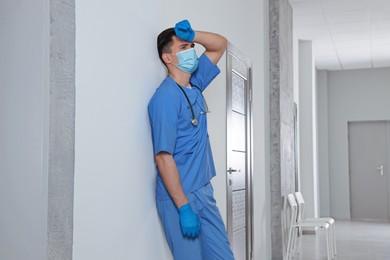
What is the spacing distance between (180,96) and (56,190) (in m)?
0.96

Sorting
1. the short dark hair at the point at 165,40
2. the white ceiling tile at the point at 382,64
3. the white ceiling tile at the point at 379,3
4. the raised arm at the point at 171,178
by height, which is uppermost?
the white ceiling tile at the point at 379,3

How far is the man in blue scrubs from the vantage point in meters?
2.46

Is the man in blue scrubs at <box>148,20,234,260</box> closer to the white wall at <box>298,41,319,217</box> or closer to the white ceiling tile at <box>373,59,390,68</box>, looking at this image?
the white wall at <box>298,41,319,217</box>

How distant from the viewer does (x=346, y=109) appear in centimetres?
1047

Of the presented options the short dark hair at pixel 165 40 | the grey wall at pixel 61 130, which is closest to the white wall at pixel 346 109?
the short dark hair at pixel 165 40

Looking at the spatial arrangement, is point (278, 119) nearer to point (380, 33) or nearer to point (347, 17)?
point (347, 17)

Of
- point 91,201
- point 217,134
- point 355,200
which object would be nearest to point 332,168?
point 355,200

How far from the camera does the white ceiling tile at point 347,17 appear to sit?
6.83m

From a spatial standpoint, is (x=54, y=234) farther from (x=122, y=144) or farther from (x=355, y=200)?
(x=355, y=200)

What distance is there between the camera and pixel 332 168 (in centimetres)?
1041

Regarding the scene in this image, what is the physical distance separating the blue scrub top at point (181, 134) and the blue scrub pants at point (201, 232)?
0.17 feet

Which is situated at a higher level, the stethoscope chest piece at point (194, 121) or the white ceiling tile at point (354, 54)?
the white ceiling tile at point (354, 54)

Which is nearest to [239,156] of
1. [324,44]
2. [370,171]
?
[324,44]

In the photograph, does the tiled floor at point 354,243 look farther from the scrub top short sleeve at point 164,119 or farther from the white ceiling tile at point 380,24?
the scrub top short sleeve at point 164,119
